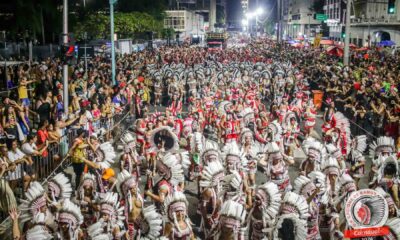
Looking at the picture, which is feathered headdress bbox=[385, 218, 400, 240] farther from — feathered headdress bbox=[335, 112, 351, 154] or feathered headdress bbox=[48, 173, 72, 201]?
feathered headdress bbox=[335, 112, 351, 154]

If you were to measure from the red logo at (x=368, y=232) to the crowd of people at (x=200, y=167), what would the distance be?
0.34ft

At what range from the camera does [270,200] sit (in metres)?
7.37

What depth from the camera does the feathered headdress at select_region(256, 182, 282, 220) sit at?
24.0ft

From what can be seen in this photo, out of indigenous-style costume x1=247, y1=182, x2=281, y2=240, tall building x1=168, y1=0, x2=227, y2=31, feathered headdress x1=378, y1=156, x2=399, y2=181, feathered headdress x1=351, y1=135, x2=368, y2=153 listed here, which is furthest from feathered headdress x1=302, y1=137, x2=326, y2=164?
tall building x1=168, y1=0, x2=227, y2=31

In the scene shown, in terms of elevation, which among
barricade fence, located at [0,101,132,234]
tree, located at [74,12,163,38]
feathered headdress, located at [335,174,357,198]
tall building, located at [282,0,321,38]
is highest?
tall building, located at [282,0,321,38]

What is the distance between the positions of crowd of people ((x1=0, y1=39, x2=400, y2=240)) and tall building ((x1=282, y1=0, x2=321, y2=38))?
9000cm

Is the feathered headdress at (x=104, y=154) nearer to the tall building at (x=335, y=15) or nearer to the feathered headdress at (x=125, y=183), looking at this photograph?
the feathered headdress at (x=125, y=183)

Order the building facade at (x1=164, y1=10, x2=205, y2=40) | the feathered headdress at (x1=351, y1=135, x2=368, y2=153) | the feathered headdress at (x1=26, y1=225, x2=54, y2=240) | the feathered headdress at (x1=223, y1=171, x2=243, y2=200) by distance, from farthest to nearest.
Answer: the building facade at (x1=164, y1=10, x2=205, y2=40) < the feathered headdress at (x1=351, y1=135, x2=368, y2=153) < the feathered headdress at (x1=223, y1=171, x2=243, y2=200) < the feathered headdress at (x1=26, y1=225, x2=54, y2=240)

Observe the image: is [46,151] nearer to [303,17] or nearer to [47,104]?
[47,104]

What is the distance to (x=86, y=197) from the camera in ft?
28.6

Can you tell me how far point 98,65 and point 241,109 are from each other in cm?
1690

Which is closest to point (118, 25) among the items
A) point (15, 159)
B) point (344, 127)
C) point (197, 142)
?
point (197, 142)

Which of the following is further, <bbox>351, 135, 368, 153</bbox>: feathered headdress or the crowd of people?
<bbox>351, 135, 368, 153</bbox>: feathered headdress

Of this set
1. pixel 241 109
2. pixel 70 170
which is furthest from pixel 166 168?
pixel 241 109
